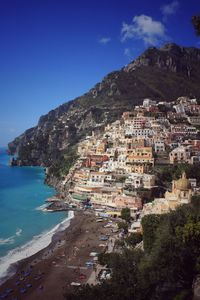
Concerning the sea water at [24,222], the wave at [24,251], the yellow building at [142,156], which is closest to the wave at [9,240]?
the sea water at [24,222]

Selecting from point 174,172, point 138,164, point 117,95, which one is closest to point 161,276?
point 174,172

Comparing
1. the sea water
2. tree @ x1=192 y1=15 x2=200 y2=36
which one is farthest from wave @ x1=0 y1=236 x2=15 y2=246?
tree @ x1=192 y1=15 x2=200 y2=36

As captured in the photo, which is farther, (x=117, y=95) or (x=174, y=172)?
(x=117, y=95)

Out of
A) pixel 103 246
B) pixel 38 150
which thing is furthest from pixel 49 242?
pixel 38 150

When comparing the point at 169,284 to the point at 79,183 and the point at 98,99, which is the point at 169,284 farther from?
the point at 98,99

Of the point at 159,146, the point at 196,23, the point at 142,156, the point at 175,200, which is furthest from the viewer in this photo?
the point at 159,146

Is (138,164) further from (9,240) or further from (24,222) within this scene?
(9,240)

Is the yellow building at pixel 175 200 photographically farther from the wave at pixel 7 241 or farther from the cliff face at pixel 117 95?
the cliff face at pixel 117 95
